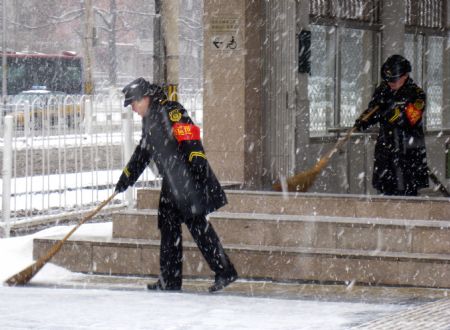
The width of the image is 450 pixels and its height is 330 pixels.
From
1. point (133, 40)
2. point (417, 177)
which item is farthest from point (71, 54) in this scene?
point (417, 177)

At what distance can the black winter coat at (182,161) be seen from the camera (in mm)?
8875

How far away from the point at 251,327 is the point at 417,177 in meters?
4.07

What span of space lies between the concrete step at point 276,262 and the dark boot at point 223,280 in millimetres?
694

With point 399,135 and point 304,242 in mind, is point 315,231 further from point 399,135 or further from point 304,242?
point 399,135

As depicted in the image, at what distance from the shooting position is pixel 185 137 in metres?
8.88

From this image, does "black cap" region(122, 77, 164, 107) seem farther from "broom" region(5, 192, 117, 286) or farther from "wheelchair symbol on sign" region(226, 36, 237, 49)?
"wheelchair symbol on sign" region(226, 36, 237, 49)

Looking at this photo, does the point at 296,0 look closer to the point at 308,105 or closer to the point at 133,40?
the point at 308,105

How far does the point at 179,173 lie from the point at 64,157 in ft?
16.4

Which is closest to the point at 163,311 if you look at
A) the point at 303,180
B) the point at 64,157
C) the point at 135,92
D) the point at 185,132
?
the point at 185,132

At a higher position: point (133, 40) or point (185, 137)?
point (133, 40)

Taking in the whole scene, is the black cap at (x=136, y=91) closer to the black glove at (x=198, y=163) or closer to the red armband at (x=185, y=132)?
the red armband at (x=185, y=132)

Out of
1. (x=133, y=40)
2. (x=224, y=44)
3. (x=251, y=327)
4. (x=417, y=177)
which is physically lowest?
(x=251, y=327)

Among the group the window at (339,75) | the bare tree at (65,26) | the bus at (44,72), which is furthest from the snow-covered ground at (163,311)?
the bare tree at (65,26)

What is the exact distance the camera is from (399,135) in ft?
35.2
